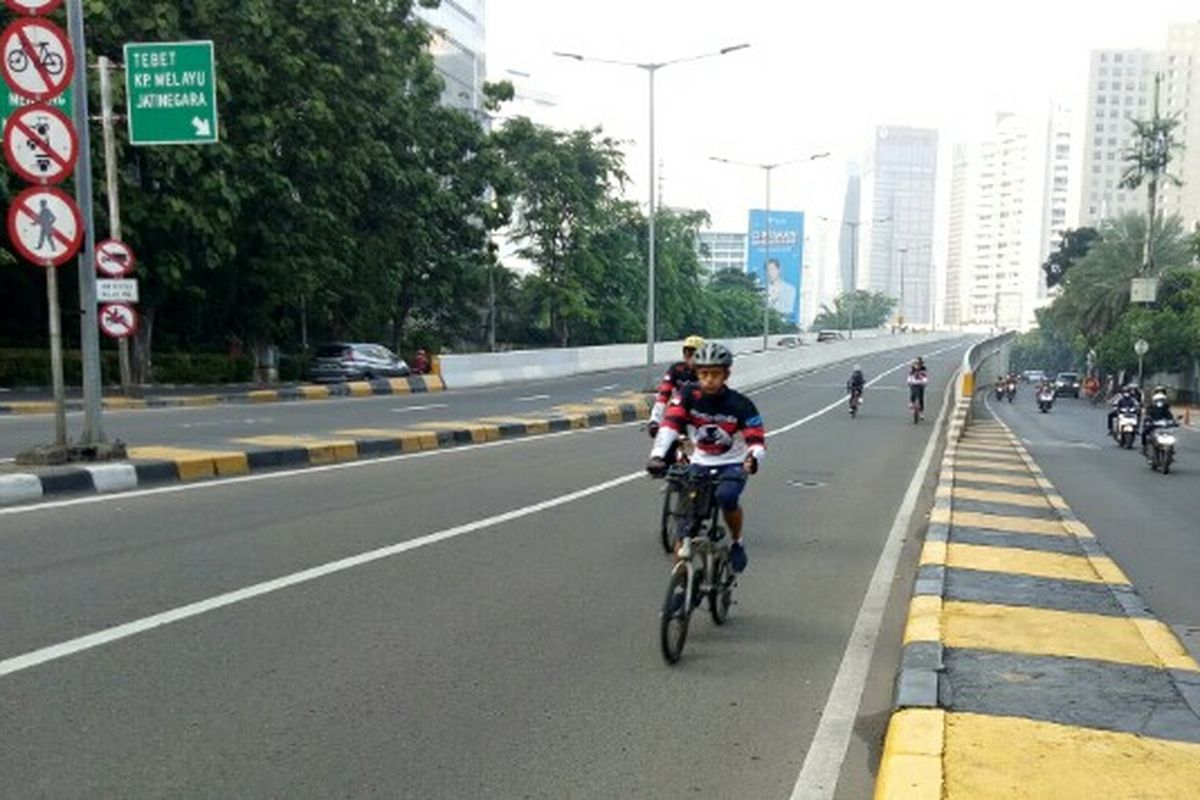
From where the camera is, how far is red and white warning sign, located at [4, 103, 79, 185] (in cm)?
1016

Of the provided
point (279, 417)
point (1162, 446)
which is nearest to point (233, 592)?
point (279, 417)

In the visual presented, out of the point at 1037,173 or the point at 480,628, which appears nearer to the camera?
the point at 480,628

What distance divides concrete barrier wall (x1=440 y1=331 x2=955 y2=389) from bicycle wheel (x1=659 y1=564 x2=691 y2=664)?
24.6m

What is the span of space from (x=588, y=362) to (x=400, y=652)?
143 ft

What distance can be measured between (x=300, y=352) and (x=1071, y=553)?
31914 mm

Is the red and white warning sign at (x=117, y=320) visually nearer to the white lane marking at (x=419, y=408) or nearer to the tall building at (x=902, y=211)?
the white lane marking at (x=419, y=408)

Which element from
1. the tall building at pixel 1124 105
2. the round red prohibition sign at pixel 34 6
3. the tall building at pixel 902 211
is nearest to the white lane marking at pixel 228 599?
the round red prohibition sign at pixel 34 6

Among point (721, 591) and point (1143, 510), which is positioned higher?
point (721, 591)

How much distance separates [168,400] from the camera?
78.0ft

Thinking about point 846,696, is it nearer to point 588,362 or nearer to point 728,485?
point 728,485

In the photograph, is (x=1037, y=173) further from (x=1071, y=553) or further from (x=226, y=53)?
(x=1071, y=553)

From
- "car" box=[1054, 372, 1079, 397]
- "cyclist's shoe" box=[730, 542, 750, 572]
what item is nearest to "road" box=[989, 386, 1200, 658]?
"cyclist's shoe" box=[730, 542, 750, 572]

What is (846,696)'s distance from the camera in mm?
5211

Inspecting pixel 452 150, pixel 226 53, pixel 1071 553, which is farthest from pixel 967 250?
pixel 1071 553
